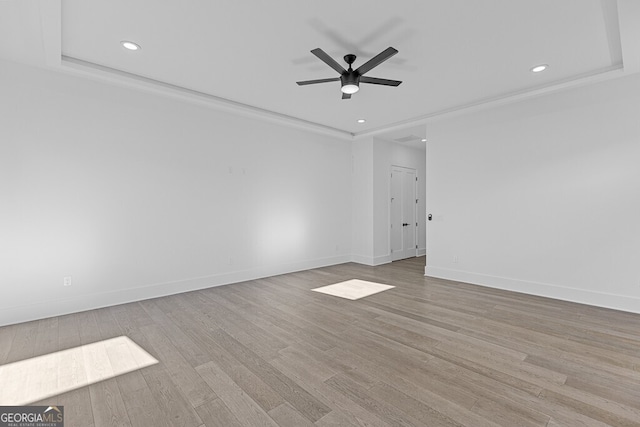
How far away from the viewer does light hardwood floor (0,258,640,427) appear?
187cm

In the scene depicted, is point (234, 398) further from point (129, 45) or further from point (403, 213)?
point (403, 213)

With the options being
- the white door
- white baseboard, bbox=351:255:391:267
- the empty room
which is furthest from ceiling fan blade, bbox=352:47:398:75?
white baseboard, bbox=351:255:391:267

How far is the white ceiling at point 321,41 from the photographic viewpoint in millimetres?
2559

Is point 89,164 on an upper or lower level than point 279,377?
upper

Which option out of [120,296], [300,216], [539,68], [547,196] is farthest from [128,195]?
[547,196]

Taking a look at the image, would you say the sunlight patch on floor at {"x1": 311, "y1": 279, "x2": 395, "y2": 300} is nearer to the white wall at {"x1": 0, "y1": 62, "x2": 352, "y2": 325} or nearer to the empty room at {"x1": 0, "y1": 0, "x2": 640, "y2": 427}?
the empty room at {"x1": 0, "y1": 0, "x2": 640, "y2": 427}

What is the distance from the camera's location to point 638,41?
300cm

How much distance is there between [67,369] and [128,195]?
8.05 feet

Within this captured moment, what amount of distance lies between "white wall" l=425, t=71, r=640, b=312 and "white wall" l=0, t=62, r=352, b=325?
126 inches

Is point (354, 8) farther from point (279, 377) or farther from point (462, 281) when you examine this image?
point (462, 281)

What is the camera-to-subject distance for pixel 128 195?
415 centimetres

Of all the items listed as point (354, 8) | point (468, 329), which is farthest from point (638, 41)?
point (468, 329)

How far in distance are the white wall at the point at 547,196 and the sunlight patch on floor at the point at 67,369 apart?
5070 mm

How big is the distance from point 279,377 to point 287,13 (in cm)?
320
